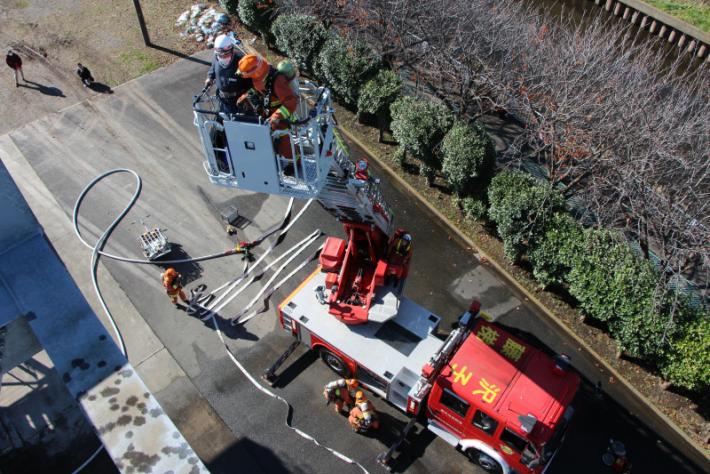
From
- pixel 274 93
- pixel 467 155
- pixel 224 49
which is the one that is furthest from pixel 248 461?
pixel 467 155

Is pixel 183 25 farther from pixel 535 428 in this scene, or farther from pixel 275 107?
pixel 535 428

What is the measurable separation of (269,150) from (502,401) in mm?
6948

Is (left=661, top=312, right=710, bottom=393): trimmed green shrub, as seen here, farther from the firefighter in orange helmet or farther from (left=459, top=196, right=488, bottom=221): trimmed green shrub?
the firefighter in orange helmet

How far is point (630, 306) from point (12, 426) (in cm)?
1529

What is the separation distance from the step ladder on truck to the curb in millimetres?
3647

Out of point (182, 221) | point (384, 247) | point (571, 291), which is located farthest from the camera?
point (182, 221)

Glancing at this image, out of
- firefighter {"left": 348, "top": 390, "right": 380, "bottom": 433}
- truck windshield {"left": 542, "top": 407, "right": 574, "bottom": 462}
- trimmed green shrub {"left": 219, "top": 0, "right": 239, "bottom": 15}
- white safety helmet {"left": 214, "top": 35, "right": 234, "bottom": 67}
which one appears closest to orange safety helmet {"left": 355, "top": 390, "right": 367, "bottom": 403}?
firefighter {"left": 348, "top": 390, "right": 380, "bottom": 433}

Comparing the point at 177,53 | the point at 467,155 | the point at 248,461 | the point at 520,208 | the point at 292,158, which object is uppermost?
the point at 292,158

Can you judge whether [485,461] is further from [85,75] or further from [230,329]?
[85,75]

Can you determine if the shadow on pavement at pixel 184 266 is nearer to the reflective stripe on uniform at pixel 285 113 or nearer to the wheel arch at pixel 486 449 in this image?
the reflective stripe on uniform at pixel 285 113

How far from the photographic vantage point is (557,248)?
15.0 metres

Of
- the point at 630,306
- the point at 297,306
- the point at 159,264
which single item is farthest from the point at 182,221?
the point at 630,306

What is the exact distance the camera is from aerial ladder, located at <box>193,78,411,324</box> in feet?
34.6

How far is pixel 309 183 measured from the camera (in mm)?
11078
